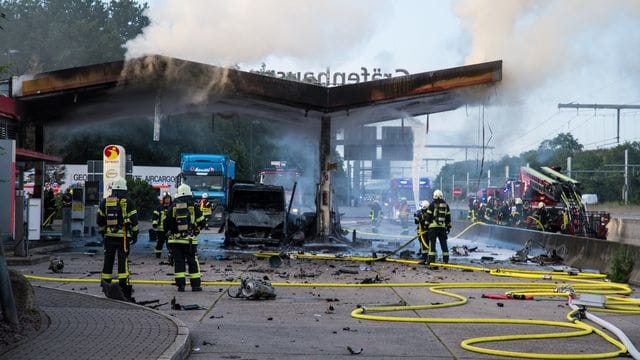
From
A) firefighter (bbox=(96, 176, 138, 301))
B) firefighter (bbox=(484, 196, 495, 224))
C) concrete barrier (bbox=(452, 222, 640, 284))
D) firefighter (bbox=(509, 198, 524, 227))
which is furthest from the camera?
firefighter (bbox=(484, 196, 495, 224))

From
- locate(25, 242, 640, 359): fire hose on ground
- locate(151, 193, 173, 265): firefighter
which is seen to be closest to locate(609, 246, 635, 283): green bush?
locate(25, 242, 640, 359): fire hose on ground

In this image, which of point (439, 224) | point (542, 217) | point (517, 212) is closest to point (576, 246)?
point (439, 224)

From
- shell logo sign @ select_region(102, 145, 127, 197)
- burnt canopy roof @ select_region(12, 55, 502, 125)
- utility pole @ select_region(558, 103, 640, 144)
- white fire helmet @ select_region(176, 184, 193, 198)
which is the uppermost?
utility pole @ select_region(558, 103, 640, 144)

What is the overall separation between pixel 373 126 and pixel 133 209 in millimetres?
21486

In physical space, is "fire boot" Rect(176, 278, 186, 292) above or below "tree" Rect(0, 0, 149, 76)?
below

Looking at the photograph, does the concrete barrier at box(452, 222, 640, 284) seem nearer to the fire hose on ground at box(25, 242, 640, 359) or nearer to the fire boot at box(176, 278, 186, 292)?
the fire hose on ground at box(25, 242, 640, 359)

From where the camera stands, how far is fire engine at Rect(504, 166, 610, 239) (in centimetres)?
2648

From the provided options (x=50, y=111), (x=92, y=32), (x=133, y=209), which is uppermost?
(x=92, y=32)

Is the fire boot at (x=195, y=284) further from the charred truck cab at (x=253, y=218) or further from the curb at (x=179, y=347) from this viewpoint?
the charred truck cab at (x=253, y=218)

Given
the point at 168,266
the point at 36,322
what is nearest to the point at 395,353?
the point at 36,322

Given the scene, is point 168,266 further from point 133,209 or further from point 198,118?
point 198,118

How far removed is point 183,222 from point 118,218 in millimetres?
1406

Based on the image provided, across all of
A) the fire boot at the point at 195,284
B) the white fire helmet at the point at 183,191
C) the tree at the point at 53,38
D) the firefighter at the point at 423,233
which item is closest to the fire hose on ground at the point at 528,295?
the fire boot at the point at 195,284

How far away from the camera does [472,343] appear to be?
8.52 m
